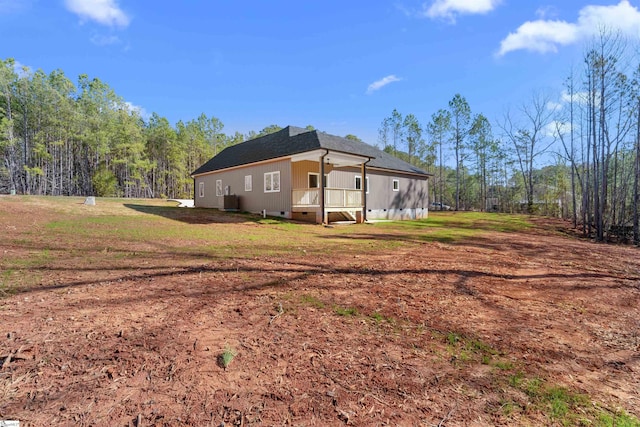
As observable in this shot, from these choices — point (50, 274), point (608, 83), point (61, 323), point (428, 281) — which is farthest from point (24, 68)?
point (608, 83)

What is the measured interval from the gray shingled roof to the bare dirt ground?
988 cm

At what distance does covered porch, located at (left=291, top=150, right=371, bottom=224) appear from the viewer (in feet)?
45.3

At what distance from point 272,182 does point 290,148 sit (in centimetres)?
221

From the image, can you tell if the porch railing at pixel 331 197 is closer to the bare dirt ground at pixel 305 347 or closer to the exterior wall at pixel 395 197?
the exterior wall at pixel 395 197

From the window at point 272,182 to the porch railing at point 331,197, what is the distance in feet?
4.33

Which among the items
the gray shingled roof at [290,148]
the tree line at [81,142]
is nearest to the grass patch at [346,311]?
the gray shingled roof at [290,148]

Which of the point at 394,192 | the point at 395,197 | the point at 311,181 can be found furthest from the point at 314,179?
the point at 395,197

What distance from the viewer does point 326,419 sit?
1771 millimetres

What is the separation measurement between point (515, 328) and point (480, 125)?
121 ft

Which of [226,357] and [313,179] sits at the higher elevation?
[313,179]

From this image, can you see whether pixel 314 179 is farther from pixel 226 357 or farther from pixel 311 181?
pixel 226 357

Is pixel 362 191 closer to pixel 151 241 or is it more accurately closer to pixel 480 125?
pixel 151 241

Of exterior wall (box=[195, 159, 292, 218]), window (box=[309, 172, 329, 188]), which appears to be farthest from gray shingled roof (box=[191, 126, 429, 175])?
window (box=[309, 172, 329, 188])

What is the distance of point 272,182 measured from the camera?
1582cm
